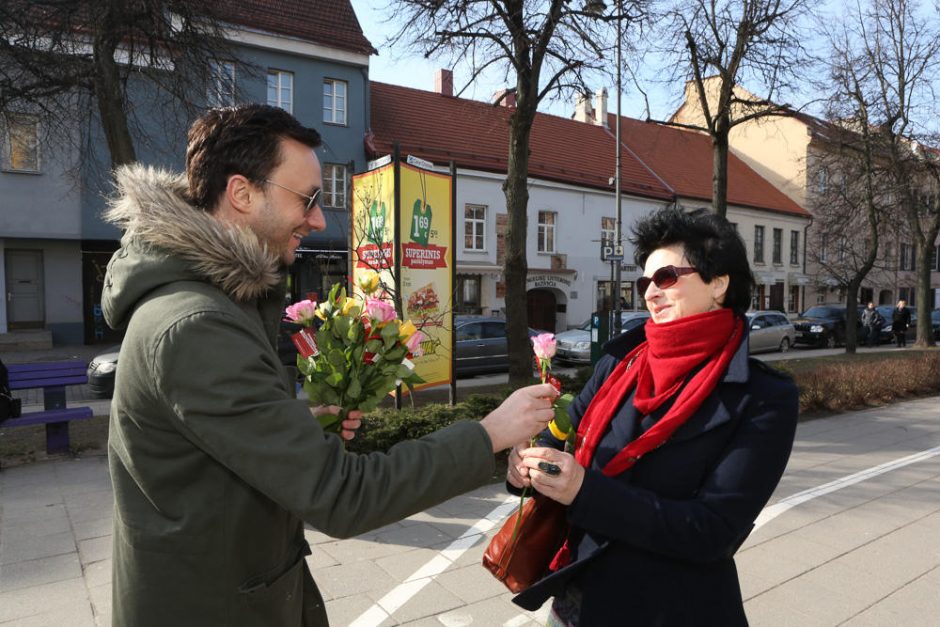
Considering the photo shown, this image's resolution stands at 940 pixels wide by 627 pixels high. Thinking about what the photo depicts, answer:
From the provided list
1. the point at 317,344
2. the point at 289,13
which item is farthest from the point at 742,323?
the point at 289,13

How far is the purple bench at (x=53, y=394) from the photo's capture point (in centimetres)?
664

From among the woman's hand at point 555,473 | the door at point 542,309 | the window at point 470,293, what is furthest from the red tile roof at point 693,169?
the woman's hand at point 555,473

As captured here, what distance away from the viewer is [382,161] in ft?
27.8

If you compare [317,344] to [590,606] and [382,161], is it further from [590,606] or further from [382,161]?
[382,161]

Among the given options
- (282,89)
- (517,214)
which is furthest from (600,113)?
(517,214)

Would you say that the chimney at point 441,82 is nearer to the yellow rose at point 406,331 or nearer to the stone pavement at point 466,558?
the stone pavement at point 466,558

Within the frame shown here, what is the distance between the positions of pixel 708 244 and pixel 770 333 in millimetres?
22777

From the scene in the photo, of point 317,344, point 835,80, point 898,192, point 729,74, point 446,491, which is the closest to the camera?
point 446,491

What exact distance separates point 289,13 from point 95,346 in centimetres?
1313

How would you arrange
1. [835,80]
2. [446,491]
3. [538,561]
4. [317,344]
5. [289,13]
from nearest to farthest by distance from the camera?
[446,491] < [317,344] < [538,561] < [835,80] < [289,13]

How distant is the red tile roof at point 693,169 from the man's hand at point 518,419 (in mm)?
31905

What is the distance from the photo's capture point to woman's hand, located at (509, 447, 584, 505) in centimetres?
159

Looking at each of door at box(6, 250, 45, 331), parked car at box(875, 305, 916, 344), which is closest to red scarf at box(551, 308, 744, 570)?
door at box(6, 250, 45, 331)

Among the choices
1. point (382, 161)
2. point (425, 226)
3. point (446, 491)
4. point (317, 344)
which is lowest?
point (446, 491)
